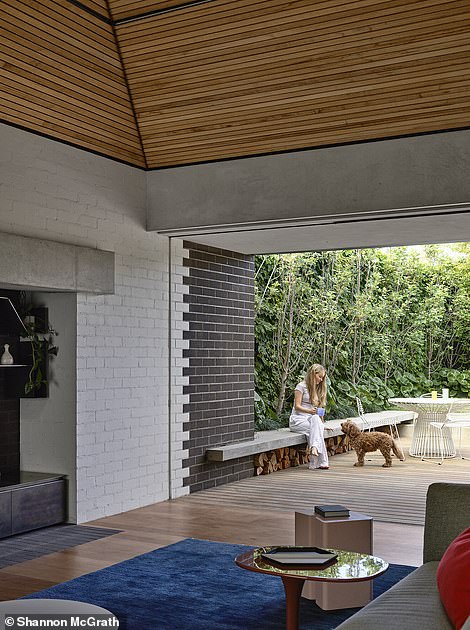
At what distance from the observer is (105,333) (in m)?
7.27

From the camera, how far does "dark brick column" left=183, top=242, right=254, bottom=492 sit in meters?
8.53

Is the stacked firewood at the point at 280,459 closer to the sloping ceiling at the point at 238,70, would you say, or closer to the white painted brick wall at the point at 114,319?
the white painted brick wall at the point at 114,319

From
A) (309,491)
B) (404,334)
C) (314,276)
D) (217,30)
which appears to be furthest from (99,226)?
(404,334)

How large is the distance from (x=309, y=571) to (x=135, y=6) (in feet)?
14.0

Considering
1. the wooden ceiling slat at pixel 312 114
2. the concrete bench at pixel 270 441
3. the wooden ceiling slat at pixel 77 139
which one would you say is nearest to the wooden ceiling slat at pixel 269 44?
the wooden ceiling slat at pixel 312 114

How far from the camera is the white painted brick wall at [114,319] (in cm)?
656

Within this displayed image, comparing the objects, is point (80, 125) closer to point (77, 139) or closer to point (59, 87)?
point (77, 139)

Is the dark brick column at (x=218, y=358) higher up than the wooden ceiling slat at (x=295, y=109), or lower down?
lower down

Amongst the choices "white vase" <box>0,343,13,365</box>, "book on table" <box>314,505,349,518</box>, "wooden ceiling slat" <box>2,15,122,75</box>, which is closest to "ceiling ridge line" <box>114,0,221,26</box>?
"wooden ceiling slat" <box>2,15,122,75</box>

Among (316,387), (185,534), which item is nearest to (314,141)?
(185,534)

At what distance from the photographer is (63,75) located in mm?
6297

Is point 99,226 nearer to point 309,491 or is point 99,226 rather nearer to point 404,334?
point 309,491

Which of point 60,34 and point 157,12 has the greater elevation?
point 157,12

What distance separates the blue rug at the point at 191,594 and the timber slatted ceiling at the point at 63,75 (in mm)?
3390
